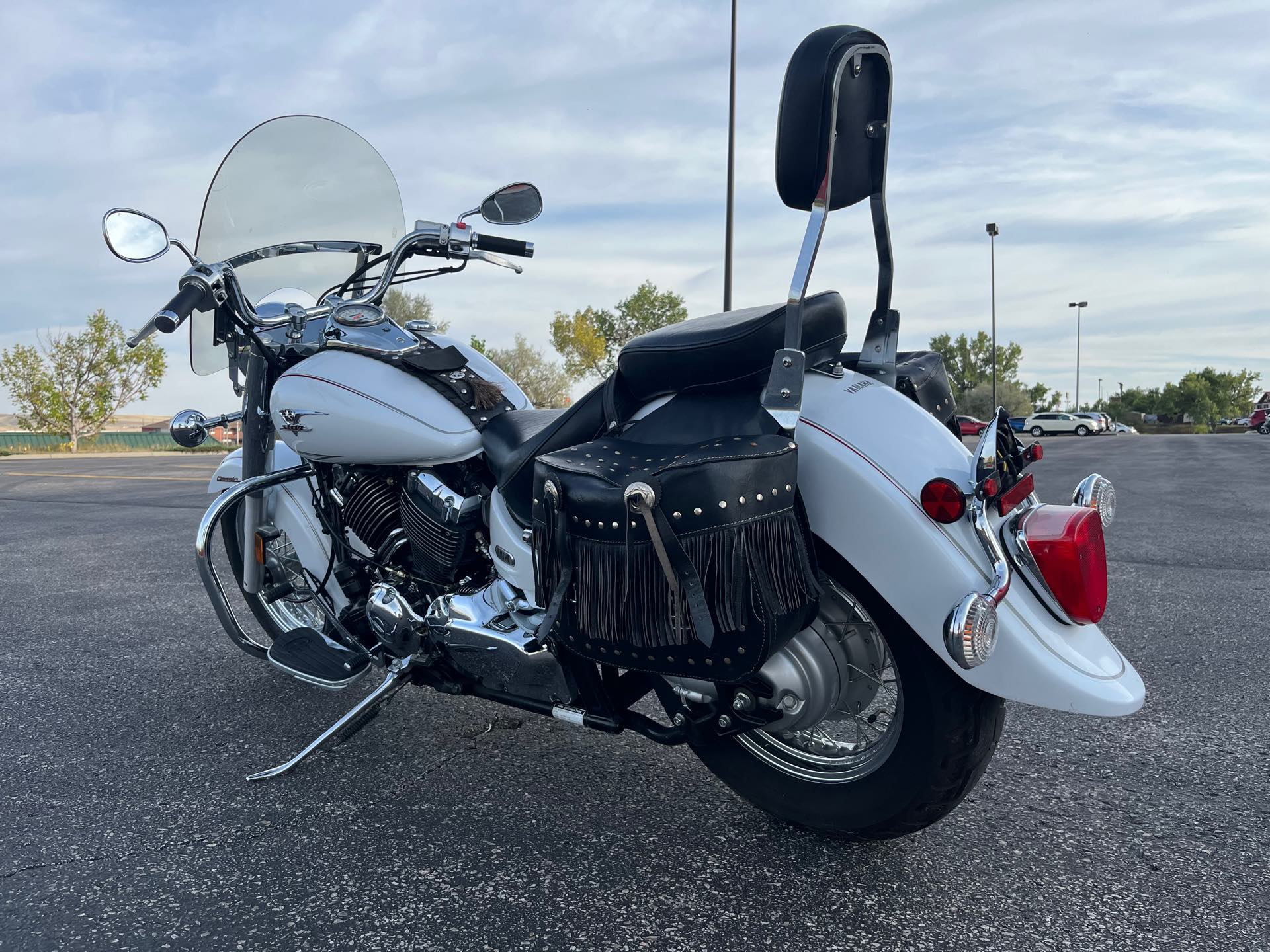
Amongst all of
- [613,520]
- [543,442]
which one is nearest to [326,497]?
[543,442]

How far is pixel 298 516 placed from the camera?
2.98m

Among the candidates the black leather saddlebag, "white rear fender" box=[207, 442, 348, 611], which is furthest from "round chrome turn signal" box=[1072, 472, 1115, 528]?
"white rear fender" box=[207, 442, 348, 611]

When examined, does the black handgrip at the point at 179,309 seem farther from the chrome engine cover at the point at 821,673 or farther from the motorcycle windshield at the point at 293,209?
the chrome engine cover at the point at 821,673

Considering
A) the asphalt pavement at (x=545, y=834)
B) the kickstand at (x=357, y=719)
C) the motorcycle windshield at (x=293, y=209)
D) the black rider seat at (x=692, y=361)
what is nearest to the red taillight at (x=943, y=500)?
the black rider seat at (x=692, y=361)

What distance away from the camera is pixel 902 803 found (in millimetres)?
1905

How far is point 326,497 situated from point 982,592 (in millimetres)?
1933

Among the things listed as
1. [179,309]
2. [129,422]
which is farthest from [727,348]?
[129,422]

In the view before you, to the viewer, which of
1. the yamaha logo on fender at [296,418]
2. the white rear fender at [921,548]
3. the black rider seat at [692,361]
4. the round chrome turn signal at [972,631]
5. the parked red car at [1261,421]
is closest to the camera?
the round chrome turn signal at [972,631]

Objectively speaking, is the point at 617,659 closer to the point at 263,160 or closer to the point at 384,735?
the point at 384,735

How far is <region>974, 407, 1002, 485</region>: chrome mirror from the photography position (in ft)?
5.74

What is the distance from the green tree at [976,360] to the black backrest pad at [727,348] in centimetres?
7028

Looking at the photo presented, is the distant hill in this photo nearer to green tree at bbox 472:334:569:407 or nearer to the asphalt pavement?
green tree at bbox 472:334:569:407

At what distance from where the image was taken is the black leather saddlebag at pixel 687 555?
1.67m

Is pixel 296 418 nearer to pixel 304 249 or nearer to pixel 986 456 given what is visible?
pixel 304 249
